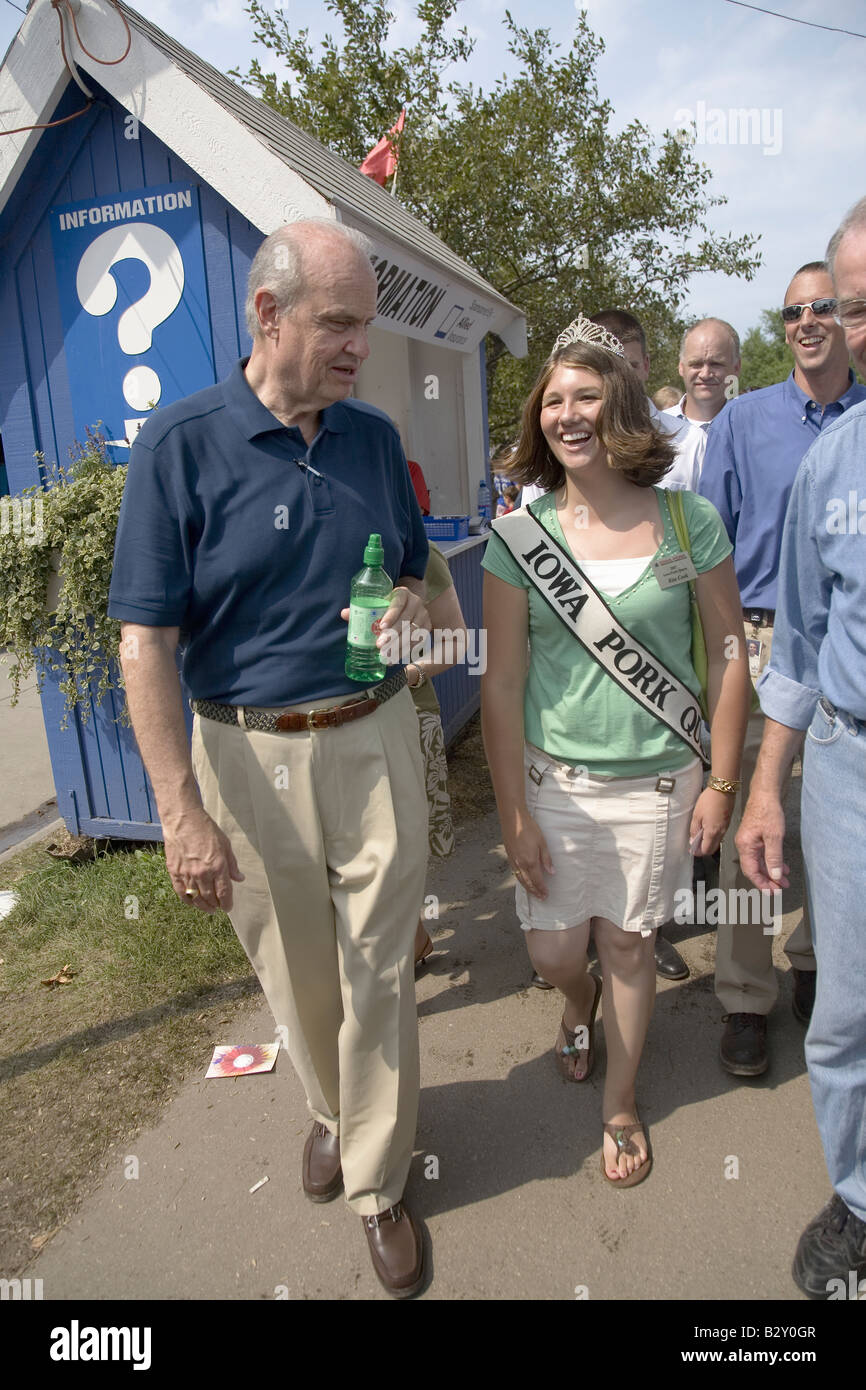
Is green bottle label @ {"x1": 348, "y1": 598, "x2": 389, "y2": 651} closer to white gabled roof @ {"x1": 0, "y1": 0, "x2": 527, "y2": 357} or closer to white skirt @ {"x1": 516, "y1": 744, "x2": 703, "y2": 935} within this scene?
white skirt @ {"x1": 516, "y1": 744, "x2": 703, "y2": 935}

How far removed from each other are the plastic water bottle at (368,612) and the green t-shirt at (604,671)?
326 millimetres

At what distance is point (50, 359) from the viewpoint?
14.6 feet

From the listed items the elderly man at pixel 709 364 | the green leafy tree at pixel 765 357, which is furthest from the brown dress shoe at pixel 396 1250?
the green leafy tree at pixel 765 357

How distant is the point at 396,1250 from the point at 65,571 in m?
3.10

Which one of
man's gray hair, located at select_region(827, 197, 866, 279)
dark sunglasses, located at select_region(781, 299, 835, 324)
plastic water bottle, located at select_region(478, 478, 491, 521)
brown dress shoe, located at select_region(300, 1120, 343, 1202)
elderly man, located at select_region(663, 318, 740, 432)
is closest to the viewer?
man's gray hair, located at select_region(827, 197, 866, 279)

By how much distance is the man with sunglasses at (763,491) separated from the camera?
297 cm

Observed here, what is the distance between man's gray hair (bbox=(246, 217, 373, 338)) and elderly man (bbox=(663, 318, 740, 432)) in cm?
262

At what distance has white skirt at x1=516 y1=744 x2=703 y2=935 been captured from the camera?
2416mm

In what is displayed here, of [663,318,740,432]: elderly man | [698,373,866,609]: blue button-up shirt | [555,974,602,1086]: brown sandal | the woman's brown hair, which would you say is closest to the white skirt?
[555,974,602,1086]: brown sandal

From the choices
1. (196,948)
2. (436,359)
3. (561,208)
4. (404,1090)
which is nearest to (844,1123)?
(404,1090)

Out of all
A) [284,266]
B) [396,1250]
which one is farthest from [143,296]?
[396,1250]

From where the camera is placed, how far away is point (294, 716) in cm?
214

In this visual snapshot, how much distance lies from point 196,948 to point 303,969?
1709 millimetres
